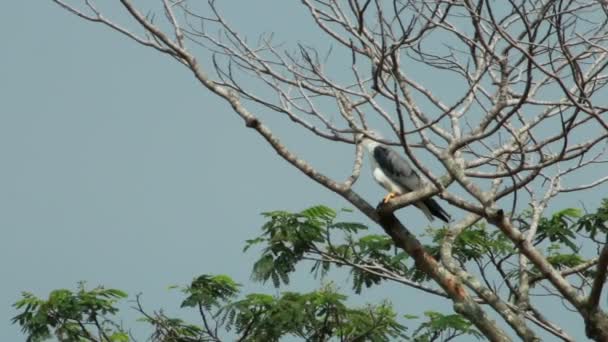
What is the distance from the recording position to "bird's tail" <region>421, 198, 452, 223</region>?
34.2 feet

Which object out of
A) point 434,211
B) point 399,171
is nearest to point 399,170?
point 399,171

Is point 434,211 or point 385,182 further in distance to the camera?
point 385,182

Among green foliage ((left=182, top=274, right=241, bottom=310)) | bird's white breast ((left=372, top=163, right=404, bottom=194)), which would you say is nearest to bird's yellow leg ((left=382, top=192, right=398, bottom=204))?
bird's white breast ((left=372, top=163, right=404, bottom=194))

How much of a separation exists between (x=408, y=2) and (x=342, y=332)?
4572mm

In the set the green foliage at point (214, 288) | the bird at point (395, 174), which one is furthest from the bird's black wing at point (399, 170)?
the green foliage at point (214, 288)

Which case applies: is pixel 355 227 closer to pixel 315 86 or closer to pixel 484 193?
pixel 315 86

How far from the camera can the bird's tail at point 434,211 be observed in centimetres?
1043

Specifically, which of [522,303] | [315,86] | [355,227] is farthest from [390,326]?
[315,86]

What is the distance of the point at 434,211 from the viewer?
34.3 ft

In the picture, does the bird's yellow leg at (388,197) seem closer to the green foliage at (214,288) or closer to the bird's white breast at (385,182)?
the bird's white breast at (385,182)

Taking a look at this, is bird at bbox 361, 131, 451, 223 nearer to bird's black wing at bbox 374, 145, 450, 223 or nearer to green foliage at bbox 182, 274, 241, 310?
bird's black wing at bbox 374, 145, 450, 223

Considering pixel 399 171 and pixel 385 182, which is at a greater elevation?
pixel 399 171

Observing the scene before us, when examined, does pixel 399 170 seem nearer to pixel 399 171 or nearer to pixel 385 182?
pixel 399 171

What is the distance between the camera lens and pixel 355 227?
10750 millimetres
